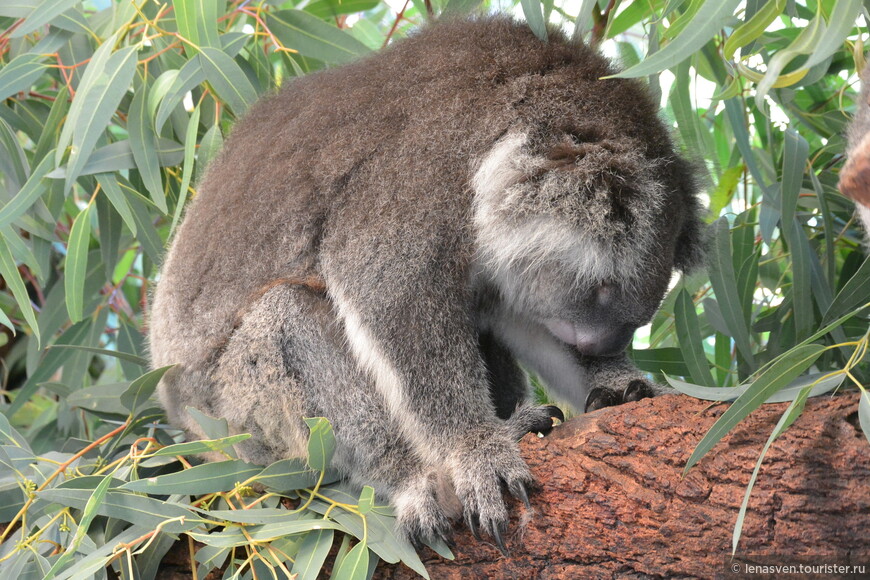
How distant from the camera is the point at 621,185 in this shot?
247 cm

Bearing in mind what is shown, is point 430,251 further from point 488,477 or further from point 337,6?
point 337,6

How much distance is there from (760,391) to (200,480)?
155 centimetres

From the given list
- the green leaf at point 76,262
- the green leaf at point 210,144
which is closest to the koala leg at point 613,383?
the green leaf at point 210,144

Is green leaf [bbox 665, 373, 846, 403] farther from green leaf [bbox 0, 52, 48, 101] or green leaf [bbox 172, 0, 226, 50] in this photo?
green leaf [bbox 0, 52, 48, 101]

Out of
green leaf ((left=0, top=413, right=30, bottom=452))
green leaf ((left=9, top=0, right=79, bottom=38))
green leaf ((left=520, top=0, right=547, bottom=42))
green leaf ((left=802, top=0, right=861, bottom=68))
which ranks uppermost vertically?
green leaf ((left=9, top=0, right=79, bottom=38))

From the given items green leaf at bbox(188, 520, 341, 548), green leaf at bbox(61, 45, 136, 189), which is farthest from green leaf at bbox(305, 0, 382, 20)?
green leaf at bbox(188, 520, 341, 548)

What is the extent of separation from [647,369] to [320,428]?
4.97ft

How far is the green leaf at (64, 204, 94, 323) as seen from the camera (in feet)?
9.66

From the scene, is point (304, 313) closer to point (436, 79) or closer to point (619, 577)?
point (436, 79)

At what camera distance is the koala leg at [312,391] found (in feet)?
8.41

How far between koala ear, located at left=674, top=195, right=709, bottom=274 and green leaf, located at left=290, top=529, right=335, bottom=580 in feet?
4.77

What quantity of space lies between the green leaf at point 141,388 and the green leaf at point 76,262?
0.38 m

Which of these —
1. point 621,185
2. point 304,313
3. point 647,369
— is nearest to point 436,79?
point 621,185

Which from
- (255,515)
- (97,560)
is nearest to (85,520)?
(97,560)
